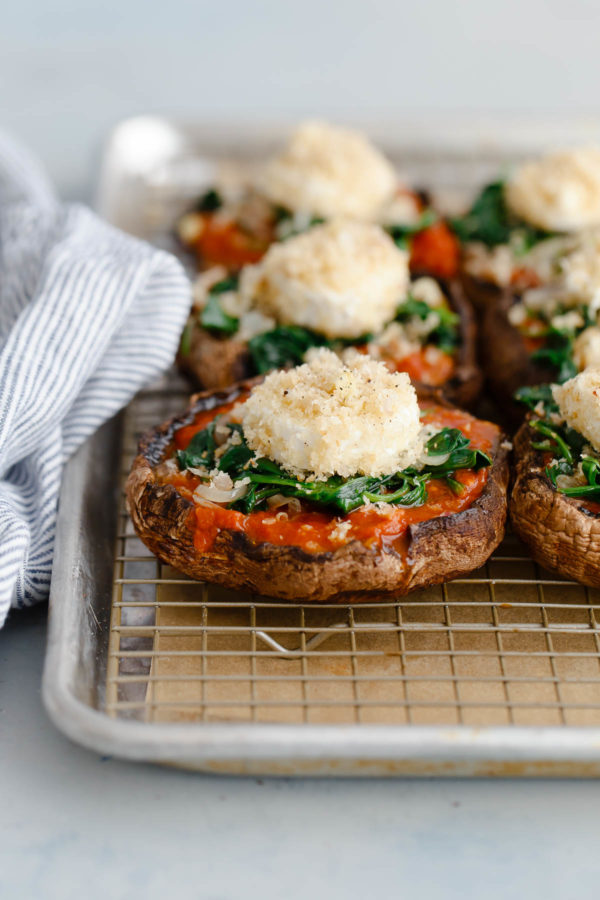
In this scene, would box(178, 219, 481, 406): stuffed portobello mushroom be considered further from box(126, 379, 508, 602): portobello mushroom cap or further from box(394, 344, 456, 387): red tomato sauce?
box(126, 379, 508, 602): portobello mushroom cap

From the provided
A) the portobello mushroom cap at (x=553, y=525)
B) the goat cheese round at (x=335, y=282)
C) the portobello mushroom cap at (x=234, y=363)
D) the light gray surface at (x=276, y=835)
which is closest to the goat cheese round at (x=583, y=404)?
the portobello mushroom cap at (x=553, y=525)

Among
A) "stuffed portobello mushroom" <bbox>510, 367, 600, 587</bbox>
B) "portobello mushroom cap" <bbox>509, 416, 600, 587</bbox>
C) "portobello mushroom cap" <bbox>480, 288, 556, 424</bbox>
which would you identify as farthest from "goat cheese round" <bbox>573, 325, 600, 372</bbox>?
"portobello mushroom cap" <bbox>509, 416, 600, 587</bbox>

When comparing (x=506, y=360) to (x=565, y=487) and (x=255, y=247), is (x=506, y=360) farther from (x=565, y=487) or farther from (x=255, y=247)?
(x=255, y=247)

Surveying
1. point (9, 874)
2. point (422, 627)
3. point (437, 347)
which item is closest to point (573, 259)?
point (437, 347)

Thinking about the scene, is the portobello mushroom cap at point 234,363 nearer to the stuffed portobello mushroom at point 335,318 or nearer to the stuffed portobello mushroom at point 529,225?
the stuffed portobello mushroom at point 335,318

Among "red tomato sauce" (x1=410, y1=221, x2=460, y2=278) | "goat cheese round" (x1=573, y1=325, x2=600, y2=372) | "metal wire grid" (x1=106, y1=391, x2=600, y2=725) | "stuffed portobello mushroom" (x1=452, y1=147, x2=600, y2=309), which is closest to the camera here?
"metal wire grid" (x1=106, y1=391, x2=600, y2=725)

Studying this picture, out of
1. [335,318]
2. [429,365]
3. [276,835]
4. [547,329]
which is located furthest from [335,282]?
[276,835]
